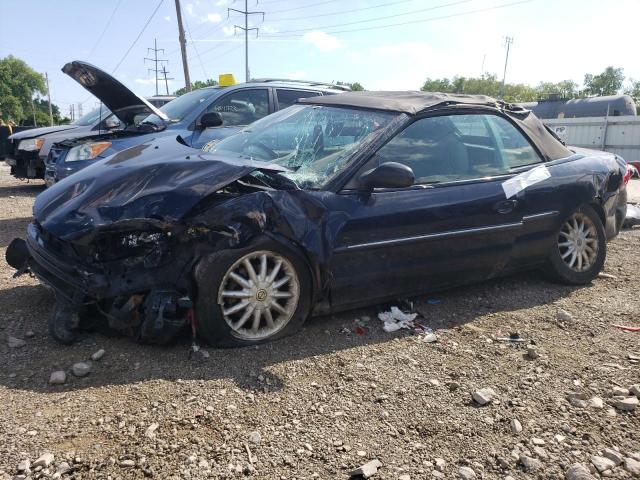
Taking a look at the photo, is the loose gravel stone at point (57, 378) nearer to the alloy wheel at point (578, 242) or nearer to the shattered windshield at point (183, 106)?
the alloy wheel at point (578, 242)

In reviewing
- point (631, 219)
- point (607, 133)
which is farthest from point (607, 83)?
point (631, 219)

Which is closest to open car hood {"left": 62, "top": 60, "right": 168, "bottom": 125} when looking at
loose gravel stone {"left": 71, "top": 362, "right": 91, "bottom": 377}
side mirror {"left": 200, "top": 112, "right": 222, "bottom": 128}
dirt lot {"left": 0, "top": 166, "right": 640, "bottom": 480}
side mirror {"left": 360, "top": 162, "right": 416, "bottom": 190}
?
side mirror {"left": 200, "top": 112, "right": 222, "bottom": 128}

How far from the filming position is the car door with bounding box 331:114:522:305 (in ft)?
11.6

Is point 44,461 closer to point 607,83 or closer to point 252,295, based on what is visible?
point 252,295

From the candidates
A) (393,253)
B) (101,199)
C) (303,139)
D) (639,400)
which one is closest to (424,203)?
(393,253)

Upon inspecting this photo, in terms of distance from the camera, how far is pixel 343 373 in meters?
3.08

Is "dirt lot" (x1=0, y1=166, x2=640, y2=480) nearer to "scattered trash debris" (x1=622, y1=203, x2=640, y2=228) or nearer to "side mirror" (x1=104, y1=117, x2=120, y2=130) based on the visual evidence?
"scattered trash debris" (x1=622, y1=203, x2=640, y2=228)

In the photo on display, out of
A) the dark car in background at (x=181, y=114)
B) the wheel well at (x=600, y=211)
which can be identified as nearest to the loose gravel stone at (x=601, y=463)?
the wheel well at (x=600, y=211)

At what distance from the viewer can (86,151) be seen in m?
6.29

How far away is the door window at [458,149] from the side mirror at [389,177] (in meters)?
0.21

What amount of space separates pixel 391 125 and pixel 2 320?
2.95 m

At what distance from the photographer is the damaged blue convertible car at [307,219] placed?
3.08 metres

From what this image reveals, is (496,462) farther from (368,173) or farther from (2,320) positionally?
(2,320)

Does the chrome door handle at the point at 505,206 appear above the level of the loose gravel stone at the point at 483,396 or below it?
above
